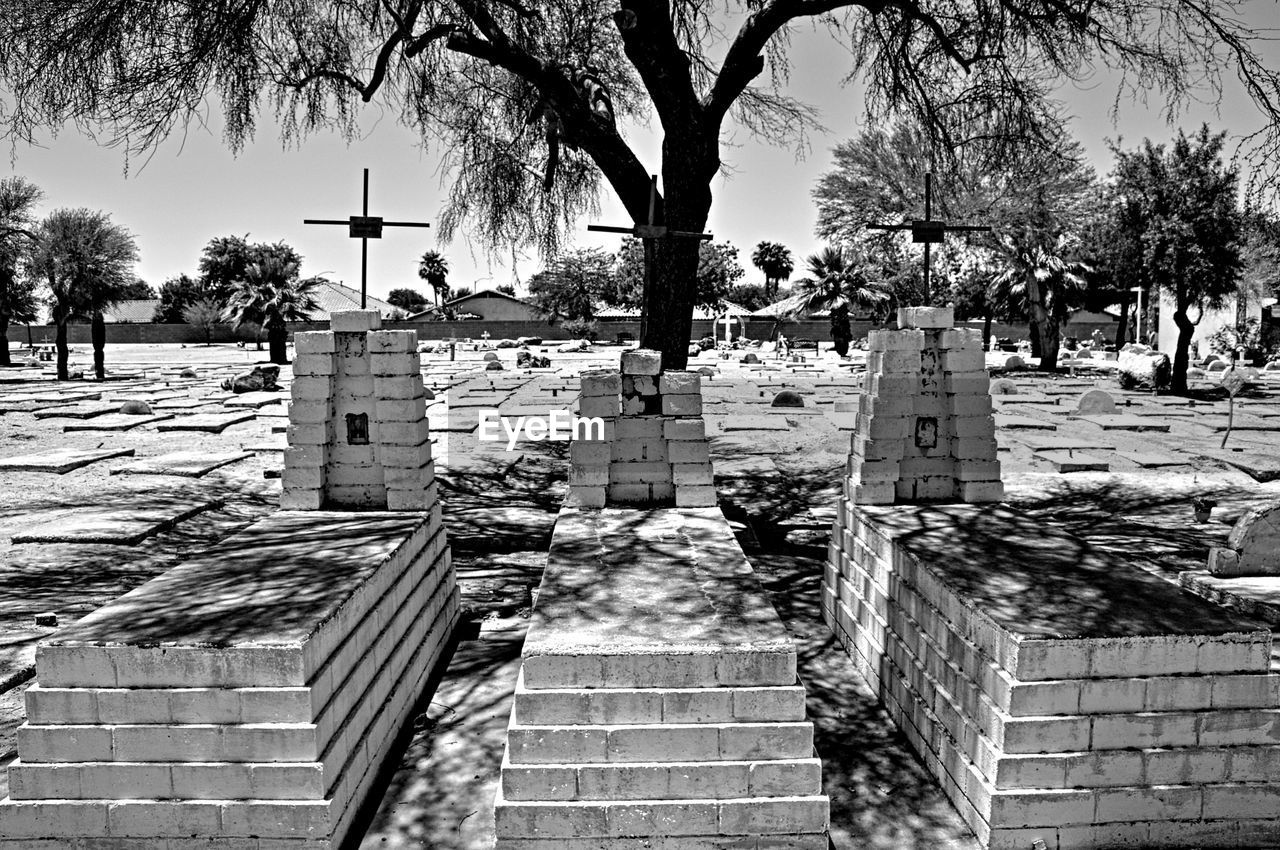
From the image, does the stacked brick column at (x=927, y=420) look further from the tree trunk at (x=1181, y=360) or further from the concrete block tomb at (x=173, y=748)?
the tree trunk at (x=1181, y=360)

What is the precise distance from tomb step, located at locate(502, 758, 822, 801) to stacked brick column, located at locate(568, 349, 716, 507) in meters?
3.08

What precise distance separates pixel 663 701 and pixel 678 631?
0.40 m

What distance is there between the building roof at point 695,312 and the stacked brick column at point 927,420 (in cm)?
6033

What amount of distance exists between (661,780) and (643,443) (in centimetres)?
336

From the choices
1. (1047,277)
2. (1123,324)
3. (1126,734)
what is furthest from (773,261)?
(1126,734)

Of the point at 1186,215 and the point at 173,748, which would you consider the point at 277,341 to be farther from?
the point at 173,748

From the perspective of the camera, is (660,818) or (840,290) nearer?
(660,818)

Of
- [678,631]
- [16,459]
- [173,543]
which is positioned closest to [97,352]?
[16,459]

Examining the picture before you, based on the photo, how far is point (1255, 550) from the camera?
26.2ft

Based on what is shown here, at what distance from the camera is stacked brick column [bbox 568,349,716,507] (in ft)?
23.3

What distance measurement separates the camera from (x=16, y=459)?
14.0 meters

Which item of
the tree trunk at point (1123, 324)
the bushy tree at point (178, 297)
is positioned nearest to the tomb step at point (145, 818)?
the tree trunk at point (1123, 324)

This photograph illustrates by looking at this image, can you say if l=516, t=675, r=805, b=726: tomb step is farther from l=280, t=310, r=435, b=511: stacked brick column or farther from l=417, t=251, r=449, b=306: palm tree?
l=417, t=251, r=449, b=306: palm tree

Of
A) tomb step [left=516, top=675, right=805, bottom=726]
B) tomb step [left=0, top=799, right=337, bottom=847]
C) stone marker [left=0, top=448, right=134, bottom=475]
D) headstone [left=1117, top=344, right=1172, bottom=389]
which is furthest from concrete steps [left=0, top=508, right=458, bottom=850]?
headstone [left=1117, top=344, right=1172, bottom=389]
